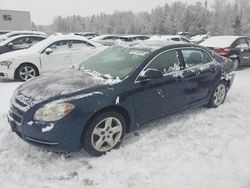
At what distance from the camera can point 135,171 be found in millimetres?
3803

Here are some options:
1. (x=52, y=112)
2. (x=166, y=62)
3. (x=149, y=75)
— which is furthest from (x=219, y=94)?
(x=52, y=112)

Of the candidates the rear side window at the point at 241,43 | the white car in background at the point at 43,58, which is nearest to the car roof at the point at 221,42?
the rear side window at the point at 241,43

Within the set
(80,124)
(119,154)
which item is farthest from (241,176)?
(80,124)

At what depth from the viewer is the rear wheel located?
9.00 metres

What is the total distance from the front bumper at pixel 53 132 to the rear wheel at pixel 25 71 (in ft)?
17.8

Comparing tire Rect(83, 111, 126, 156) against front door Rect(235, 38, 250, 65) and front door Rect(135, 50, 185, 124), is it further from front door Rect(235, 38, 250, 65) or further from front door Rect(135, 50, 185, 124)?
front door Rect(235, 38, 250, 65)

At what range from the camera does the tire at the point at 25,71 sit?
900cm

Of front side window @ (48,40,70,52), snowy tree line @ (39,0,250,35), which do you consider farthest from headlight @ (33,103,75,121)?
snowy tree line @ (39,0,250,35)

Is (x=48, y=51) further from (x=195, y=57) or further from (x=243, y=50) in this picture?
(x=243, y=50)

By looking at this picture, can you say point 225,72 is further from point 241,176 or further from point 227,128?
point 241,176

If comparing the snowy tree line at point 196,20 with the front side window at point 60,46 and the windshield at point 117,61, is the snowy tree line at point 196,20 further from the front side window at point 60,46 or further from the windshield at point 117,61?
the windshield at point 117,61

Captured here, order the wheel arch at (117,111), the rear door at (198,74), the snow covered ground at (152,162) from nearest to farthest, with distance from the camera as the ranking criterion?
the snow covered ground at (152,162), the wheel arch at (117,111), the rear door at (198,74)

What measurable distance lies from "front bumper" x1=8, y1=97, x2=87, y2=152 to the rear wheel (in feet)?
17.8

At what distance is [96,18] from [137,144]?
129832 millimetres
